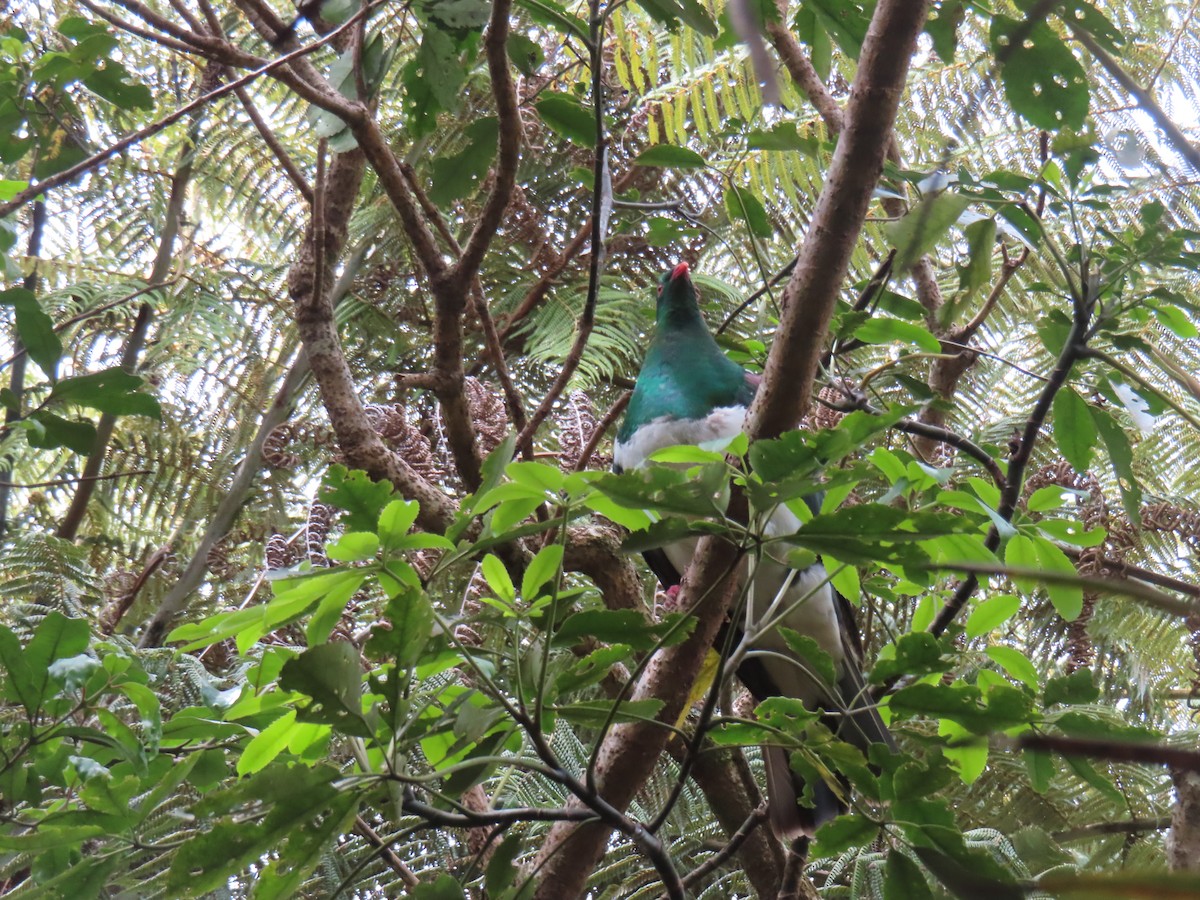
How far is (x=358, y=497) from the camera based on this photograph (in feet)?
2.73

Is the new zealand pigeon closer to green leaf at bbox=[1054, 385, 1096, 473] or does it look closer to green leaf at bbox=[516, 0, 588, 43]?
green leaf at bbox=[1054, 385, 1096, 473]

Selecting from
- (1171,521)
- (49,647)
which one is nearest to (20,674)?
(49,647)

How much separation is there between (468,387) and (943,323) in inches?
33.5

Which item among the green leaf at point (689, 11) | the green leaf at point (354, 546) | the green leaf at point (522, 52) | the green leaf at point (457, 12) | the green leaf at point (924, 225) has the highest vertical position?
the green leaf at point (522, 52)

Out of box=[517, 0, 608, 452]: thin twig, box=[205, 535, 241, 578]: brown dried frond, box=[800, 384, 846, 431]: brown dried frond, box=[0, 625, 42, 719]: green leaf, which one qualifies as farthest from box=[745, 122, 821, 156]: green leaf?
box=[205, 535, 241, 578]: brown dried frond

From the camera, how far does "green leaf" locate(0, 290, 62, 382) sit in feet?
4.06

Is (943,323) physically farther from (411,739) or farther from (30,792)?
(30,792)

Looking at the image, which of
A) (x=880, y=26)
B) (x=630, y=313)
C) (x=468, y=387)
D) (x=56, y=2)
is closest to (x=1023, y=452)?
(x=880, y=26)

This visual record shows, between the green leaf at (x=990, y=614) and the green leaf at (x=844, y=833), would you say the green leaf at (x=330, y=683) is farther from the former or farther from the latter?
the green leaf at (x=990, y=614)

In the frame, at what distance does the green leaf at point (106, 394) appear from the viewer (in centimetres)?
123

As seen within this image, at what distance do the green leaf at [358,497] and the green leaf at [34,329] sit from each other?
0.59 meters

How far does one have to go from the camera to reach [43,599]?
230 centimetres

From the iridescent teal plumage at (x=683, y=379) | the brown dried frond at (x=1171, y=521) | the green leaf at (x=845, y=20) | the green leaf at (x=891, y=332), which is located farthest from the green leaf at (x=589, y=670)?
the brown dried frond at (x=1171, y=521)

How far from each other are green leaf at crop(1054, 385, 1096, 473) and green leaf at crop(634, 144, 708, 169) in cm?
49
